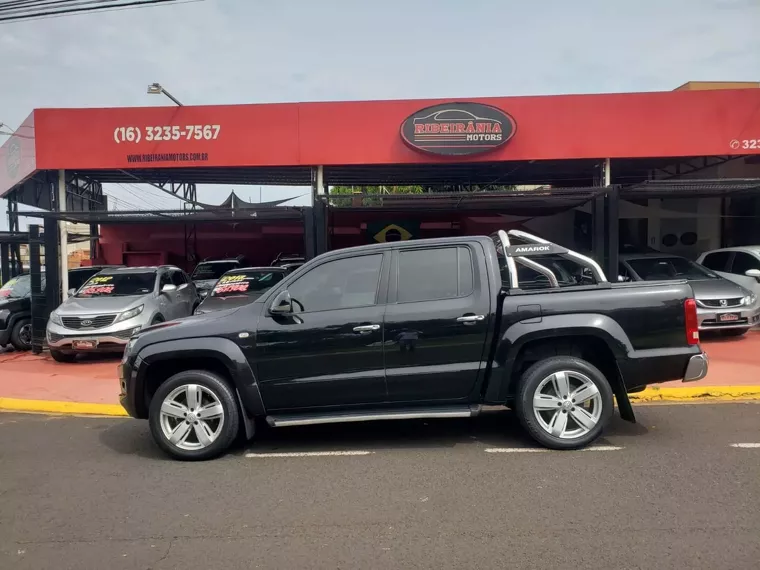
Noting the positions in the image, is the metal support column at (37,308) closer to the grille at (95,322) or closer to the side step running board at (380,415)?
the grille at (95,322)

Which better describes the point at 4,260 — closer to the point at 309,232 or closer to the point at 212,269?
the point at 212,269

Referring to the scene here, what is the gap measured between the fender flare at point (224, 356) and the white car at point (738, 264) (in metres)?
9.33

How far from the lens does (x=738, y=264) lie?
11.7m

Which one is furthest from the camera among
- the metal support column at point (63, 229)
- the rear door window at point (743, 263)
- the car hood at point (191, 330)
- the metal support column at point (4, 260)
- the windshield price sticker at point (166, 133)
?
the metal support column at point (4, 260)

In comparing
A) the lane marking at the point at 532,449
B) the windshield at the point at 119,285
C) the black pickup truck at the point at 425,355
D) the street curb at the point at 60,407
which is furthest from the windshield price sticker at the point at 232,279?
the lane marking at the point at 532,449

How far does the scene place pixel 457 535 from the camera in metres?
3.72

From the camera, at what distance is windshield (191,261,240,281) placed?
59.2 feet

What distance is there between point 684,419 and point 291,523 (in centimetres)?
441

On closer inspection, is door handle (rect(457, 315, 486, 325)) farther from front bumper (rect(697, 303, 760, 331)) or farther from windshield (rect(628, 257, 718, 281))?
windshield (rect(628, 257, 718, 281))

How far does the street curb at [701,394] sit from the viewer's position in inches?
283

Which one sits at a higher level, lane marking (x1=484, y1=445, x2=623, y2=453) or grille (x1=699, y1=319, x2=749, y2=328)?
grille (x1=699, y1=319, x2=749, y2=328)

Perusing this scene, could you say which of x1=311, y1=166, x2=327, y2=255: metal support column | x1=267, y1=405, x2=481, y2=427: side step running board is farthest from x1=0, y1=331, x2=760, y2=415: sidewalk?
x1=311, y1=166, x2=327, y2=255: metal support column

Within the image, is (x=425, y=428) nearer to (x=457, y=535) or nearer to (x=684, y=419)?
(x=457, y=535)

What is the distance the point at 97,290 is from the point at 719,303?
11.1m
